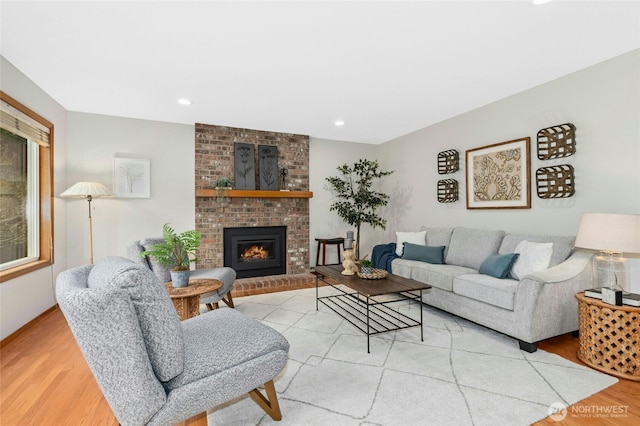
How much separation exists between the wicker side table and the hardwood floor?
10 centimetres

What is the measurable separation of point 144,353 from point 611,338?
290 cm

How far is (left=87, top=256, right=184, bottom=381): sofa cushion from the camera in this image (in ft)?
3.77

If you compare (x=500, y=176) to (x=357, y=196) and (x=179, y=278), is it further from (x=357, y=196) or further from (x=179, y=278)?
(x=179, y=278)

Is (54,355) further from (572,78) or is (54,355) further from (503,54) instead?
(572,78)

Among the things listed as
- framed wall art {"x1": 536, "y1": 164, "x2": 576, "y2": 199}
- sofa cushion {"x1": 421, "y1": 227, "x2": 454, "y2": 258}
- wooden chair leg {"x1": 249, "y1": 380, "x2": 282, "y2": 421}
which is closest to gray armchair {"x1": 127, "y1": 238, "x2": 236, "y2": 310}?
wooden chair leg {"x1": 249, "y1": 380, "x2": 282, "y2": 421}

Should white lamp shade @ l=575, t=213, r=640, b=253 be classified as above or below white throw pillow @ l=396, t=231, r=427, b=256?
above

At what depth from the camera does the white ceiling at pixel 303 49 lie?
6.71 ft

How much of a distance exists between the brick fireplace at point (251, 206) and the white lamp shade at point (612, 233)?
3.45 metres

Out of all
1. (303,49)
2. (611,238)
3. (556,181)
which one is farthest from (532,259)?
(303,49)

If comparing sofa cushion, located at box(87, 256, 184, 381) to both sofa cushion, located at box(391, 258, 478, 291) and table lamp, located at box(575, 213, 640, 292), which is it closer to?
sofa cushion, located at box(391, 258, 478, 291)

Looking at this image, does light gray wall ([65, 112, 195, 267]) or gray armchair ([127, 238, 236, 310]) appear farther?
light gray wall ([65, 112, 195, 267])

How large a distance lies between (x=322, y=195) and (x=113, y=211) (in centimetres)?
325

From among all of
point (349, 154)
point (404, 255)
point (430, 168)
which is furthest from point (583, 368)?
point (349, 154)

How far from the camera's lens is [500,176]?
3.69m
